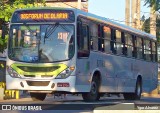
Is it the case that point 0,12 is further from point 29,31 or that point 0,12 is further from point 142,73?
point 142,73

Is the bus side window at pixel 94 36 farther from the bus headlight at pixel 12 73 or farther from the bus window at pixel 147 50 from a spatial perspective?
the bus window at pixel 147 50

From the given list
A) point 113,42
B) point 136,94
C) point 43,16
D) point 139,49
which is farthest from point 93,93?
point 139,49

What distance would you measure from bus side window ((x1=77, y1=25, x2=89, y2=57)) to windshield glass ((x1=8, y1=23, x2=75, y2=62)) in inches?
15.6

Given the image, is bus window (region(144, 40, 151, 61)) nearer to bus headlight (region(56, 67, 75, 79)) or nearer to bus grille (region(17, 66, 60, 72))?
bus headlight (region(56, 67, 75, 79))

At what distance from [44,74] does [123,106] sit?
824 cm

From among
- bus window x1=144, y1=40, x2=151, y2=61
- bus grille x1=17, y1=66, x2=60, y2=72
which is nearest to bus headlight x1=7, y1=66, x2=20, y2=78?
bus grille x1=17, y1=66, x2=60, y2=72

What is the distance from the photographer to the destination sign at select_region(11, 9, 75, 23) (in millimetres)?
19344

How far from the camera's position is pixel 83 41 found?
1948 centimetres

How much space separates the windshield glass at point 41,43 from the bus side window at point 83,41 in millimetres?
396

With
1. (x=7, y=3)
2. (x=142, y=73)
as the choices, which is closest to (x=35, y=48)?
(x=7, y=3)

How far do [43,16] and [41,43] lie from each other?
1174 millimetres

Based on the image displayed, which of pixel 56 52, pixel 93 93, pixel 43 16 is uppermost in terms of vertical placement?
pixel 43 16

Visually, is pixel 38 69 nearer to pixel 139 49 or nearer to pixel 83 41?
pixel 83 41

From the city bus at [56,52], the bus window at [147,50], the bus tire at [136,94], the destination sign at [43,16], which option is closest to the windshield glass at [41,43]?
the city bus at [56,52]
